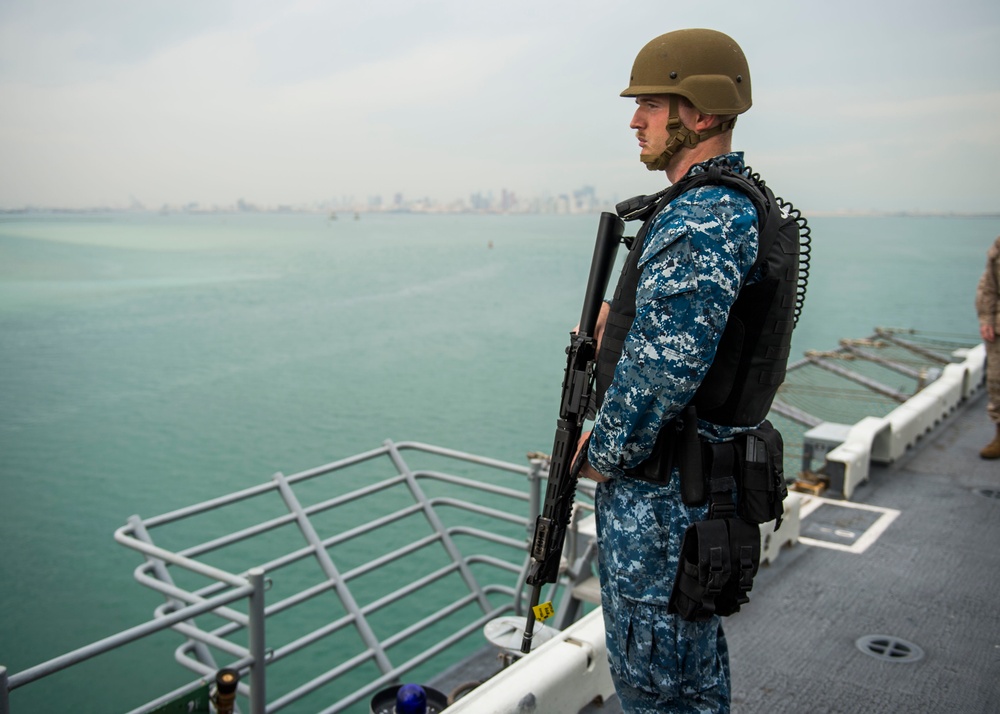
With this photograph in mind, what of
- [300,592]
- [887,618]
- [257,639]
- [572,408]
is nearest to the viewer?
[572,408]

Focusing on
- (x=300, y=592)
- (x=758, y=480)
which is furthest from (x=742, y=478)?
(x=300, y=592)

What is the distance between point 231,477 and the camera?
2181cm

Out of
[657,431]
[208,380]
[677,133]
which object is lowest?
[208,380]

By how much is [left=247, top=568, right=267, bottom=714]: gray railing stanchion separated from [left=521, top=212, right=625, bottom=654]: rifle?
1.25 metres

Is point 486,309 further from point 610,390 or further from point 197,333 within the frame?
point 610,390

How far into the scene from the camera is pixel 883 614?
3.49 meters

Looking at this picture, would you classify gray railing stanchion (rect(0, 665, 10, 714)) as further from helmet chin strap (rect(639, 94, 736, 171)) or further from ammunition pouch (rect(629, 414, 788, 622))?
helmet chin strap (rect(639, 94, 736, 171))

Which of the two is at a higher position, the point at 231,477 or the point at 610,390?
the point at 610,390

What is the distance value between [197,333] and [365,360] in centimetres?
1034

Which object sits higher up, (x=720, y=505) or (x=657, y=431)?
(x=657, y=431)

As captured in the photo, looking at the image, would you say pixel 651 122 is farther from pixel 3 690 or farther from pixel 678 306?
pixel 3 690

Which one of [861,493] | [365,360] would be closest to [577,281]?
[365,360]

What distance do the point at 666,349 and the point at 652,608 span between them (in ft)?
1.89

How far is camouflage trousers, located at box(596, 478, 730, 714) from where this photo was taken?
5.96ft
